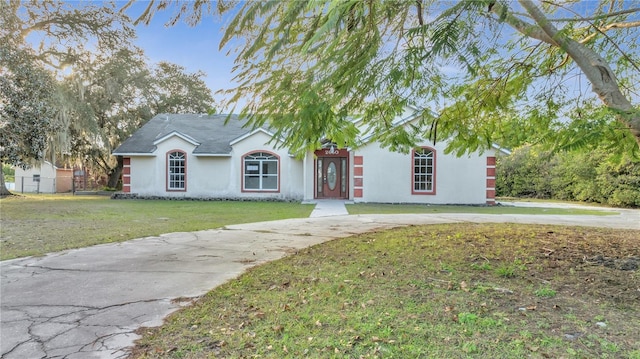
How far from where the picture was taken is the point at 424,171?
18.5m

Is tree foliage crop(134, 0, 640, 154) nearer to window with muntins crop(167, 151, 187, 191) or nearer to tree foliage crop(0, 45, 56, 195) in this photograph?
tree foliage crop(0, 45, 56, 195)

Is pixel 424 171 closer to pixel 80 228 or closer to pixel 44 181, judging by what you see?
pixel 80 228

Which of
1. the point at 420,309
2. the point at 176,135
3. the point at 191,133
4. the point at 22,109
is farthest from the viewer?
the point at 191,133

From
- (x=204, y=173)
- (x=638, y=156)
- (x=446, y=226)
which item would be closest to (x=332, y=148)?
(x=204, y=173)

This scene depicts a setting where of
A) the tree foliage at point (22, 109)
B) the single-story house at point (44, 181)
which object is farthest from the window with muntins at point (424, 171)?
the single-story house at point (44, 181)

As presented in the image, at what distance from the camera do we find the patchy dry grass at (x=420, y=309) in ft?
9.23

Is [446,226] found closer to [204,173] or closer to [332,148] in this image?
[332,148]

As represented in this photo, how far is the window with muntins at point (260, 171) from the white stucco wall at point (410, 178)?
4829 millimetres

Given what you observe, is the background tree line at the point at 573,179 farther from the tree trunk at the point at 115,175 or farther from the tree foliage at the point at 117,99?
the tree trunk at the point at 115,175

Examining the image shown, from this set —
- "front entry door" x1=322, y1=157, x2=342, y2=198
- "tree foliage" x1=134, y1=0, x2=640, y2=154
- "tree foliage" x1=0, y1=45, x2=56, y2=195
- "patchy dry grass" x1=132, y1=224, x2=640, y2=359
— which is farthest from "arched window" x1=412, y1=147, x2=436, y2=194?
"tree foliage" x1=0, y1=45, x2=56, y2=195

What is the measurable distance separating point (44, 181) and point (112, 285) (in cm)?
3874

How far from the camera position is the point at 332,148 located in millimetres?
19156

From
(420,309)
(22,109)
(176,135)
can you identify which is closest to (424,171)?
(176,135)

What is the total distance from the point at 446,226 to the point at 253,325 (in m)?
7.74
